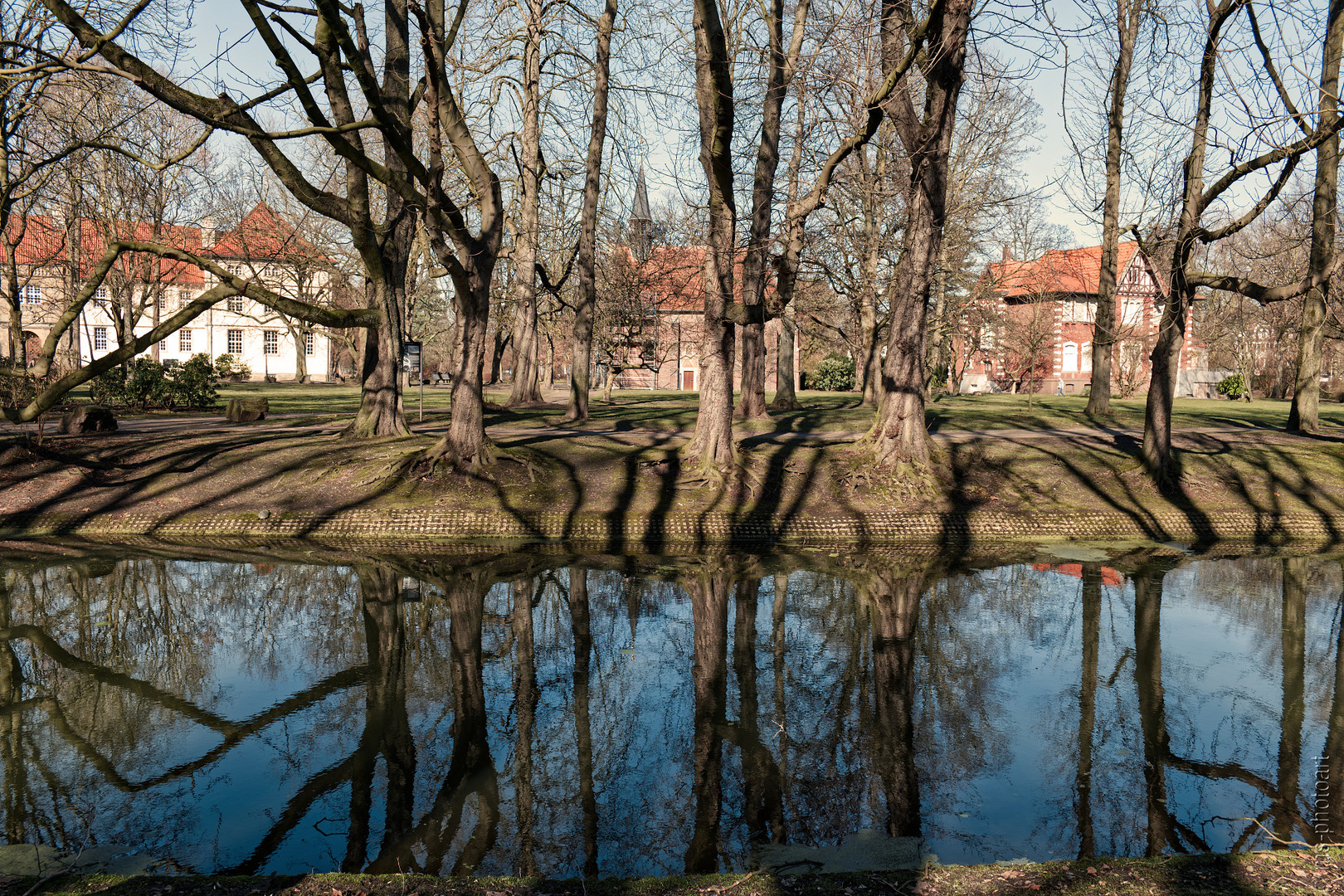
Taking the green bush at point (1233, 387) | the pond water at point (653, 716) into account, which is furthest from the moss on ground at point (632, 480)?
the green bush at point (1233, 387)

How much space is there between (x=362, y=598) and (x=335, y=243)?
2424cm

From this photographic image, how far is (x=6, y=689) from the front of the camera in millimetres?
6891

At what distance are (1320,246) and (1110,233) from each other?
4380 millimetres

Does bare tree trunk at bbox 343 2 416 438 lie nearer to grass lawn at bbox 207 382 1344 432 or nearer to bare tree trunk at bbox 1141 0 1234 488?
grass lawn at bbox 207 382 1344 432

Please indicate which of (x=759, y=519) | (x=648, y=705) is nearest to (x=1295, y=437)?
(x=759, y=519)

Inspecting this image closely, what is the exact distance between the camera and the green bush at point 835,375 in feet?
158

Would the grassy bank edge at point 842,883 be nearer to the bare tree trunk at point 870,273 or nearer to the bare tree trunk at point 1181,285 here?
the bare tree trunk at point 1181,285

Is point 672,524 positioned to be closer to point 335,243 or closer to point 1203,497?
point 1203,497

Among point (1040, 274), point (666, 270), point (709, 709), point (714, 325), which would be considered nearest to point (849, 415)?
point (714, 325)

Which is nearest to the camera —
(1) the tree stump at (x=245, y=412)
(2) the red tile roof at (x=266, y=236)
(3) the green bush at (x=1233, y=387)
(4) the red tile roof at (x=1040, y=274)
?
(1) the tree stump at (x=245, y=412)

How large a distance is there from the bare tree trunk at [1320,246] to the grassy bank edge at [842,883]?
497 inches

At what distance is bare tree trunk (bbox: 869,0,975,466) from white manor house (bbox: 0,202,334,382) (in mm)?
14033

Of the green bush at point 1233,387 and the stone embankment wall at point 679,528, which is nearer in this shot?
the stone embankment wall at point 679,528

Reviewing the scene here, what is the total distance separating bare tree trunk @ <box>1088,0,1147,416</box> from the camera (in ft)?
62.3
